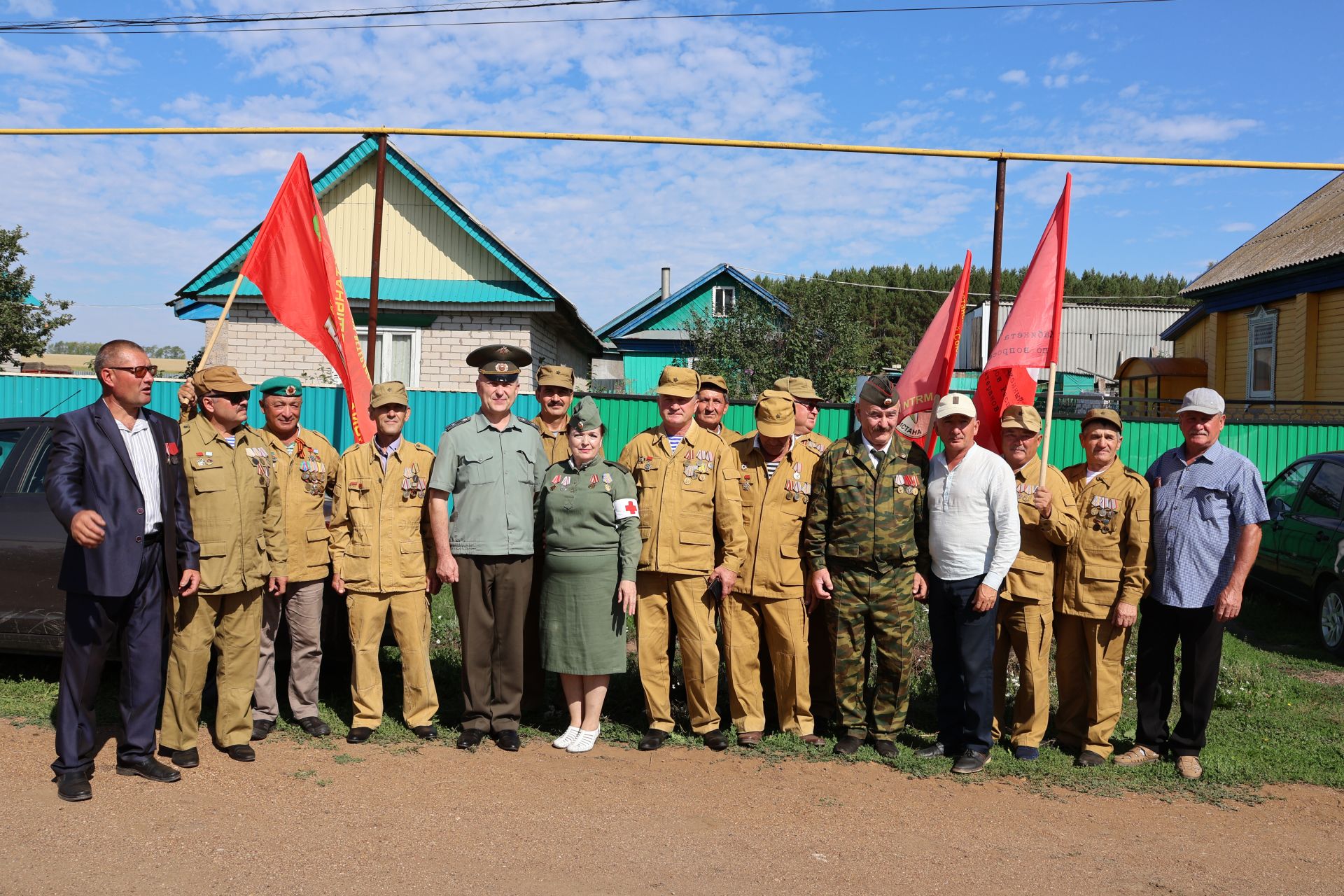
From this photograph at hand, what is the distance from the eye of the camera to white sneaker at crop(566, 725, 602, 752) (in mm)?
5137

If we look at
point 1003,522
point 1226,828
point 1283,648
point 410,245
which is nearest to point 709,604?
point 1003,522

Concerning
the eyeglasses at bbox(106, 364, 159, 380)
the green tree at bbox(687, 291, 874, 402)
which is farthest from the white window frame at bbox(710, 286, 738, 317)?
the eyeglasses at bbox(106, 364, 159, 380)

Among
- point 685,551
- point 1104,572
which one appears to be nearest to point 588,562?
point 685,551

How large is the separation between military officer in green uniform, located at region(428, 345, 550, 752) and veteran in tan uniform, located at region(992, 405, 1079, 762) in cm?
258

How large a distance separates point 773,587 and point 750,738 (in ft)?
2.74

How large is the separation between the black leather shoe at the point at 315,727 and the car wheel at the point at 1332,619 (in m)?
7.36

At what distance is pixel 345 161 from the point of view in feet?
50.5

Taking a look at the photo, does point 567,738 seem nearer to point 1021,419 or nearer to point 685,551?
point 685,551

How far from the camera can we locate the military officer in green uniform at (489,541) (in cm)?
520

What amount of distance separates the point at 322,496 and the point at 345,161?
11.5 m

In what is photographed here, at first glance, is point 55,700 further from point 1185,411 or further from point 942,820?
point 1185,411

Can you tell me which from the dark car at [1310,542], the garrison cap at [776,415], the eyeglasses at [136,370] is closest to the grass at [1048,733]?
the dark car at [1310,542]

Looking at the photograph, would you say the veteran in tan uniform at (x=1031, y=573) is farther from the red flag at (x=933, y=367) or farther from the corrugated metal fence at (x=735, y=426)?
the corrugated metal fence at (x=735, y=426)

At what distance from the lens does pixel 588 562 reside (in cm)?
517
